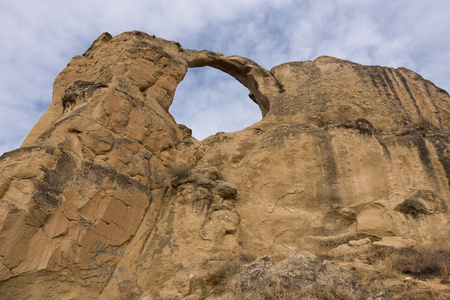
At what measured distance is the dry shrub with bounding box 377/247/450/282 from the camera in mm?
6895

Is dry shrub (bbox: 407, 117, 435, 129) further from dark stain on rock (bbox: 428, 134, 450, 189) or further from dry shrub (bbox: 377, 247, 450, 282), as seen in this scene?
A: dry shrub (bbox: 377, 247, 450, 282)

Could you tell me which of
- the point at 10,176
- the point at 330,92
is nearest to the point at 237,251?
the point at 10,176

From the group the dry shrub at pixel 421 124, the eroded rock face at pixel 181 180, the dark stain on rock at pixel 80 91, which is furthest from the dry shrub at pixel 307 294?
the dry shrub at pixel 421 124

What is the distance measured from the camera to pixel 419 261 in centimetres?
732

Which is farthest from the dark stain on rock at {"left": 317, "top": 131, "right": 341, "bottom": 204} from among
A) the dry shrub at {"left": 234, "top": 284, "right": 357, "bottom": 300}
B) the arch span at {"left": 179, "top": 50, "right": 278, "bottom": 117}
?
the dry shrub at {"left": 234, "top": 284, "right": 357, "bottom": 300}

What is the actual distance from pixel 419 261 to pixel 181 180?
252 inches

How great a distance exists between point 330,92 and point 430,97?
441cm

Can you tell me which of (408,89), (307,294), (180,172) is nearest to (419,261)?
(307,294)

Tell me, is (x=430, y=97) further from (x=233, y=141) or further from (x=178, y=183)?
(x=178, y=183)

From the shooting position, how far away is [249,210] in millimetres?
11180

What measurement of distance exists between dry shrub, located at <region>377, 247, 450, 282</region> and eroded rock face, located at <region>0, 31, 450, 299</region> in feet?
4.43

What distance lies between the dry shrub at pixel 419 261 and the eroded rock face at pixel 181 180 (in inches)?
53.1

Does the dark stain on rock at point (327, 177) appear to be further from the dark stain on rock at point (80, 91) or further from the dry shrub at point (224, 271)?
the dark stain on rock at point (80, 91)

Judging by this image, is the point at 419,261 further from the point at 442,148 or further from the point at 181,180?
the point at 181,180
